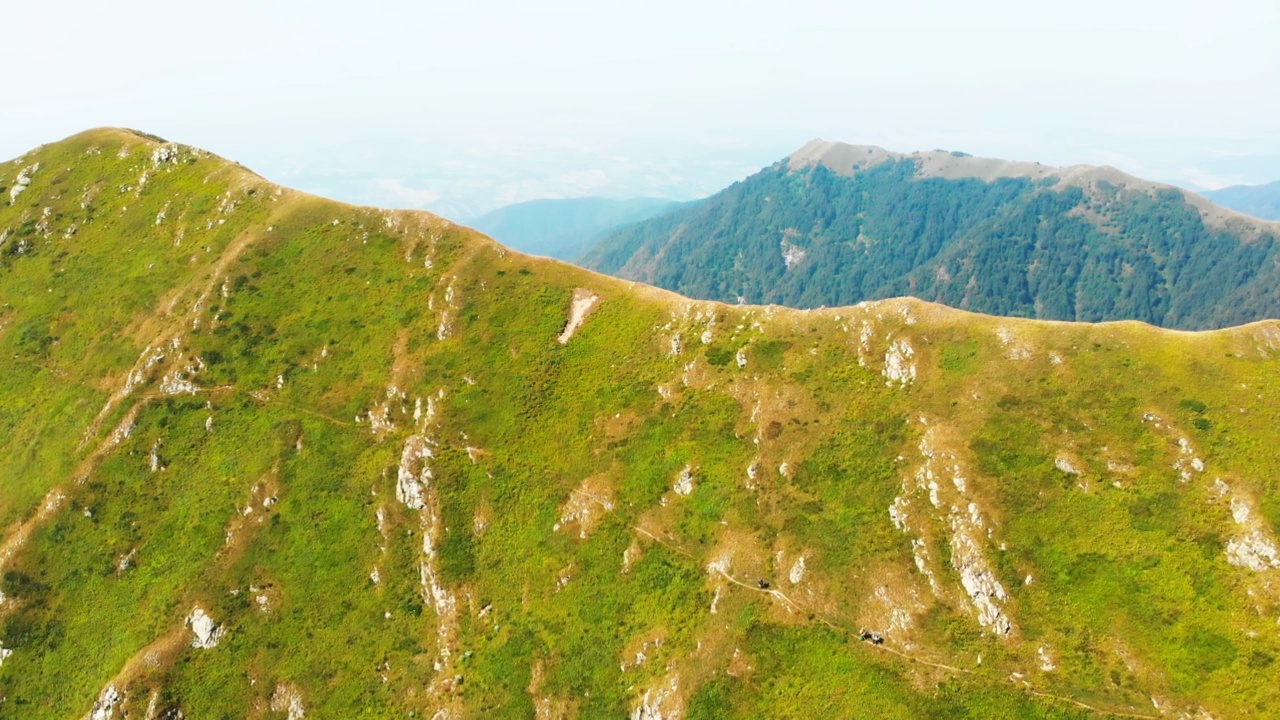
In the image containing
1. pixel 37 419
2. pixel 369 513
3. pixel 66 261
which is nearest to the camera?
pixel 369 513

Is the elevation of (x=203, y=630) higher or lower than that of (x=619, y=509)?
lower

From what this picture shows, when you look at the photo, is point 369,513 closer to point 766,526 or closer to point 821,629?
point 766,526

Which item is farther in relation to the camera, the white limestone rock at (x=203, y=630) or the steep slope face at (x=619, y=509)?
the white limestone rock at (x=203, y=630)

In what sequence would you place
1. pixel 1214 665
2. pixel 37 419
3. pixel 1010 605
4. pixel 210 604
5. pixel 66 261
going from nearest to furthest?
pixel 1214 665 < pixel 1010 605 < pixel 210 604 < pixel 37 419 < pixel 66 261

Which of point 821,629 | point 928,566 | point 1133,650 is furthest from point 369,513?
point 1133,650

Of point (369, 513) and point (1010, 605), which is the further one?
point (369, 513)

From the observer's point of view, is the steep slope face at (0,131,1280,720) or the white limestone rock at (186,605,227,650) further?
the white limestone rock at (186,605,227,650)

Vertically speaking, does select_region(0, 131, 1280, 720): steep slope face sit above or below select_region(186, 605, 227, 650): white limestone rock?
above

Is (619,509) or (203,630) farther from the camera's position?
(619,509)
